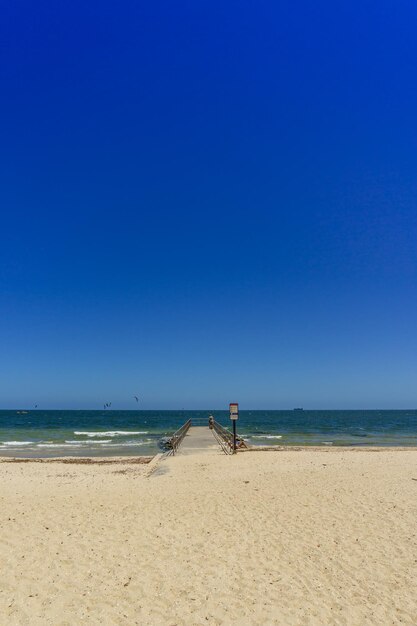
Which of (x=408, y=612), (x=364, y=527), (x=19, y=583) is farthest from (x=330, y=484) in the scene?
(x=19, y=583)

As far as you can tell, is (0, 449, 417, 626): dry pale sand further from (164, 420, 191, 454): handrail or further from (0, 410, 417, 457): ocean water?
(0, 410, 417, 457): ocean water

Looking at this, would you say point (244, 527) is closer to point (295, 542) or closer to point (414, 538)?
point (295, 542)

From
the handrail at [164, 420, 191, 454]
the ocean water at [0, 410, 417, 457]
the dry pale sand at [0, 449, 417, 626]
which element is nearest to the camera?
the dry pale sand at [0, 449, 417, 626]

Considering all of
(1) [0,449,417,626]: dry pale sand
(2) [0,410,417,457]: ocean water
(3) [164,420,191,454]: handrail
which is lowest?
(2) [0,410,417,457]: ocean water

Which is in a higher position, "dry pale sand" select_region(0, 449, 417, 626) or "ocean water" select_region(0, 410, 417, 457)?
"dry pale sand" select_region(0, 449, 417, 626)

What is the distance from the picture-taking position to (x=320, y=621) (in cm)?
569

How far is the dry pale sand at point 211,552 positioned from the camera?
6012mm

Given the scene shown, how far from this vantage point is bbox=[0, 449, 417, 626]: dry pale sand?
6012mm

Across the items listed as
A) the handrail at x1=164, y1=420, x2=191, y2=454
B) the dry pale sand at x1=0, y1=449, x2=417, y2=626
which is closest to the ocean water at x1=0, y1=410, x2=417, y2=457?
the handrail at x1=164, y1=420, x2=191, y2=454

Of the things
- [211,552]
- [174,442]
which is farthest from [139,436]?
[211,552]

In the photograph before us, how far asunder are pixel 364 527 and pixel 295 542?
6.70 feet

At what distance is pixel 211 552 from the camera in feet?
26.5

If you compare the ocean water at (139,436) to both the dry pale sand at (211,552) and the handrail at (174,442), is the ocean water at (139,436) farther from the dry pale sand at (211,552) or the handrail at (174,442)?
the dry pale sand at (211,552)

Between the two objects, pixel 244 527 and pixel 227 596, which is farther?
pixel 244 527
